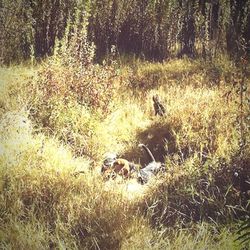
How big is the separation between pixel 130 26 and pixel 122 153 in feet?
2.49

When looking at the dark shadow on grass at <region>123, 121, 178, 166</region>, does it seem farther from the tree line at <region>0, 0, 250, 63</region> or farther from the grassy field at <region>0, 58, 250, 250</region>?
the tree line at <region>0, 0, 250, 63</region>

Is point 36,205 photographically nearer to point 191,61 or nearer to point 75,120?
point 75,120

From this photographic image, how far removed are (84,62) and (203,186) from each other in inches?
37.4

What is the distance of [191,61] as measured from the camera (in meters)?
2.54

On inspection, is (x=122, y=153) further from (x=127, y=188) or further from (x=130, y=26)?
(x=130, y=26)

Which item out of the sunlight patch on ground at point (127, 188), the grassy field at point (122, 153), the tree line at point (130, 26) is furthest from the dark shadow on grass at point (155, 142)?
the tree line at point (130, 26)

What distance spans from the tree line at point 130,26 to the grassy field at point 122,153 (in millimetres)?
91

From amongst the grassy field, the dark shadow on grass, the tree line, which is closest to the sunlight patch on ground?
the grassy field

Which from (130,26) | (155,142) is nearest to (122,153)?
(155,142)

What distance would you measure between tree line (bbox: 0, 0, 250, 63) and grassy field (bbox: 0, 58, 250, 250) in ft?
0.30

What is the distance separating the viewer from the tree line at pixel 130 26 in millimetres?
2332

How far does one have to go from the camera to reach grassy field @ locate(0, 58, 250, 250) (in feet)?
6.12

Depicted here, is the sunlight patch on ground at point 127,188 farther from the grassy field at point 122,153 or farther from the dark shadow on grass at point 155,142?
the dark shadow on grass at point 155,142

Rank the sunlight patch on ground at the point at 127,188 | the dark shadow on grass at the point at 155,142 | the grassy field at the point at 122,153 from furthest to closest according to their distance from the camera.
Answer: the dark shadow on grass at the point at 155,142 → the sunlight patch on ground at the point at 127,188 → the grassy field at the point at 122,153
